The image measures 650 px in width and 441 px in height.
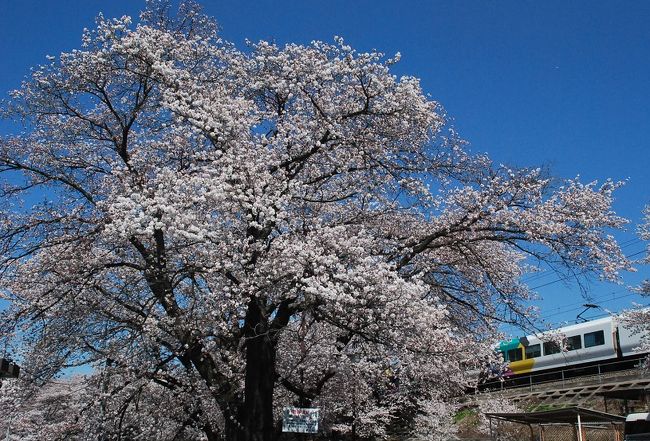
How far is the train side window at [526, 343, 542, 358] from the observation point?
2845 cm

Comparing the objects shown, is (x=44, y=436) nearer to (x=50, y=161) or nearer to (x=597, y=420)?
(x=50, y=161)

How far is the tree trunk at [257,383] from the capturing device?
1059 cm

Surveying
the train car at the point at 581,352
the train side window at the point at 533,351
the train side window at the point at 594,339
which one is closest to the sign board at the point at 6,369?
the train car at the point at 581,352

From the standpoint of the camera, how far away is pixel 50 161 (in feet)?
36.9

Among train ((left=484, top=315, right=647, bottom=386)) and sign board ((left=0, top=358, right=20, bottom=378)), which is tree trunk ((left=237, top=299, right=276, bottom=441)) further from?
train ((left=484, top=315, right=647, bottom=386))

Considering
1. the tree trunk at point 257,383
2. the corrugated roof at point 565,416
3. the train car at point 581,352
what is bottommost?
the corrugated roof at point 565,416

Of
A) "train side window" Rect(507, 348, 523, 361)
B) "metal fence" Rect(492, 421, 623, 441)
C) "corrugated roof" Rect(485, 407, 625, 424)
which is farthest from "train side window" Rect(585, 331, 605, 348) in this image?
"corrugated roof" Rect(485, 407, 625, 424)

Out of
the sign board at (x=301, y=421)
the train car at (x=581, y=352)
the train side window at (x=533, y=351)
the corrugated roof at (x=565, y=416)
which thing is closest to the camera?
the corrugated roof at (x=565, y=416)

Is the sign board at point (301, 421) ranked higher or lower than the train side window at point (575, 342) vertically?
lower

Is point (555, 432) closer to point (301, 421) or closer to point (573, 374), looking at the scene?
point (301, 421)

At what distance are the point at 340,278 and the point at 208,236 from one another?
223 centimetres

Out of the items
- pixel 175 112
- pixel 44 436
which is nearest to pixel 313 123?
pixel 175 112

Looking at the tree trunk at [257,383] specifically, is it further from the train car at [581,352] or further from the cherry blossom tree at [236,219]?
the train car at [581,352]

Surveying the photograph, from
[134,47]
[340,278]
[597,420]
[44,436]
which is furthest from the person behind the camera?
[44,436]
